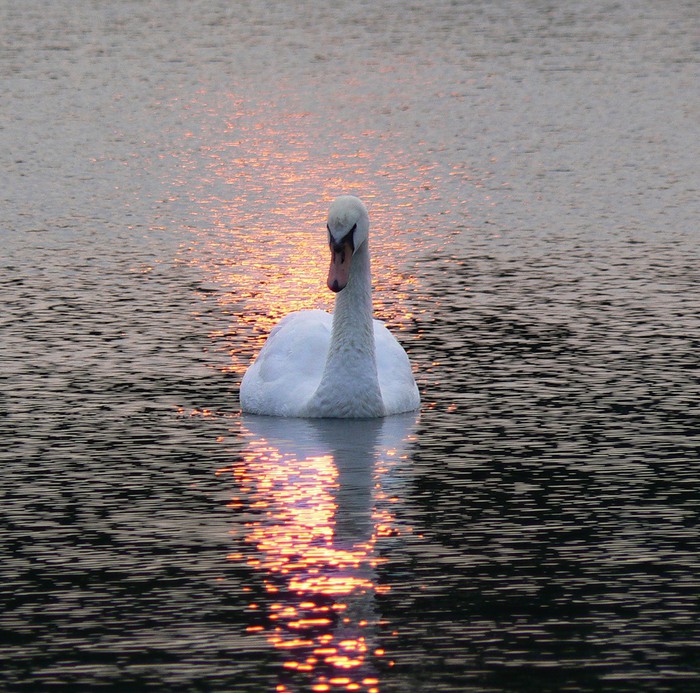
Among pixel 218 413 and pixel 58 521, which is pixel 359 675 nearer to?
pixel 58 521

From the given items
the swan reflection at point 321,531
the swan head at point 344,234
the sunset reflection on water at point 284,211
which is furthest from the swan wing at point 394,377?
the sunset reflection on water at point 284,211

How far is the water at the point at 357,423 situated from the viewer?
8.52 metres

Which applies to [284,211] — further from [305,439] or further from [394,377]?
[305,439]

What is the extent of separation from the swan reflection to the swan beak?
3.22ft

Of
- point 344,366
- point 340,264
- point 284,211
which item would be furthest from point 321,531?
point 284,211

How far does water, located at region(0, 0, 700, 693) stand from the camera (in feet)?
28.0

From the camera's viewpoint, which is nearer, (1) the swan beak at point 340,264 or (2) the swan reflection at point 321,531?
(2) the swan reflection at point 321,531

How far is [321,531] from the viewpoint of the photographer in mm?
10281

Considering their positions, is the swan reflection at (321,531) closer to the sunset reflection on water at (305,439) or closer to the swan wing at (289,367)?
the sunset reflection on water at (305,439)

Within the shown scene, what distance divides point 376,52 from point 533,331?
25965mm

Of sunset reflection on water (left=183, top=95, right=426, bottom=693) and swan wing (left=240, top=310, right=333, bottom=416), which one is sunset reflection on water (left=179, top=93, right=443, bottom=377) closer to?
sunset reflection on water (left=183, top=95, right=426, bottom=693)

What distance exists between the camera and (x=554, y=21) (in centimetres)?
4822

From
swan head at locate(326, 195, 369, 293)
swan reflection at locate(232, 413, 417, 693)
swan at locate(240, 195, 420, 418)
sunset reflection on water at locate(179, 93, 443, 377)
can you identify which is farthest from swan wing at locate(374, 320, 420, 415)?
sunset reflection on water at locate(179, 93, 443, 377)

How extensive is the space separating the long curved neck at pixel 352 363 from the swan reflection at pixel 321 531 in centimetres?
13
